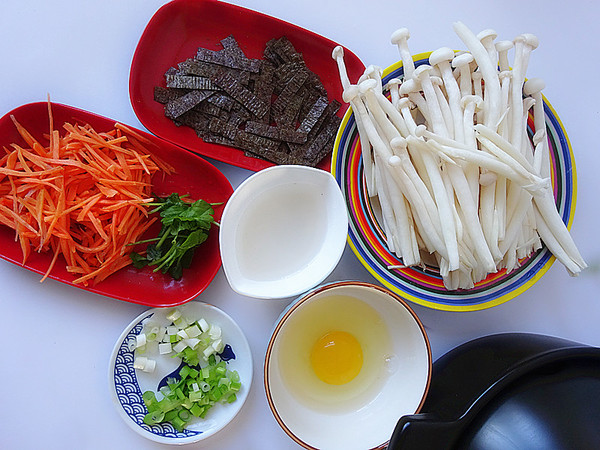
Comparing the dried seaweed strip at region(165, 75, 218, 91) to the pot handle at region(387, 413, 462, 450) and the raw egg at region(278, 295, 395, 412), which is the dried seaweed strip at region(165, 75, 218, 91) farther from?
the pot handle at region(387, 413, 462, 450)

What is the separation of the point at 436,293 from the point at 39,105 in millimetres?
1063

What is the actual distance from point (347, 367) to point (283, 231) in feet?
1.29

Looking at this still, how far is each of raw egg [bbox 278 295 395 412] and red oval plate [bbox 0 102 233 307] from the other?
28 centimetres

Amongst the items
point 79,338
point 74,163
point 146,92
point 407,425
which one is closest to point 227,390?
point 79,338

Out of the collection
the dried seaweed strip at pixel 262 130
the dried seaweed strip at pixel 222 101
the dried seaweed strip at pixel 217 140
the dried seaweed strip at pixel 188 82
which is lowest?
the dried seaweed strip at pixel 217 140

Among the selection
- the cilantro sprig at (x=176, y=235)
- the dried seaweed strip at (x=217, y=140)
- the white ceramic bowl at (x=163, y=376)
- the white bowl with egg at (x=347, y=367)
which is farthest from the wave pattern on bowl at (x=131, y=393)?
the dried seaweed strip at (x=217, y=140)

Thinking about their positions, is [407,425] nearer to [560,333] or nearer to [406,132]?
[406,132]

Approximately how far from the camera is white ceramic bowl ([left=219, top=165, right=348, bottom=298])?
1127 mm

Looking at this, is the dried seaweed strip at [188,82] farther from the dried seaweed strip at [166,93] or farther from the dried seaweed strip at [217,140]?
the dried seaweed strip at [217,140]

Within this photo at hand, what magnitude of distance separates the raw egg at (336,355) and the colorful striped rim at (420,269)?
0.12 m

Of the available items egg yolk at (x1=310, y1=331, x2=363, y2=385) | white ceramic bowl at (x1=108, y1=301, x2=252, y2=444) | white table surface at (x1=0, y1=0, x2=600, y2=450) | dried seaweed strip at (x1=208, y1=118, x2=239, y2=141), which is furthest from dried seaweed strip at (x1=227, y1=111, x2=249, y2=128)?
egg yolk at (x1=310, y1=331, x2=363, y2=385)

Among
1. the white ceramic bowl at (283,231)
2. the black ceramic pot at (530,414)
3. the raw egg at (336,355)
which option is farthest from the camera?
the raw egg at (336,355)

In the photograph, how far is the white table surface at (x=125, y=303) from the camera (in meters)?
1.30

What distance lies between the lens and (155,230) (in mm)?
1313
